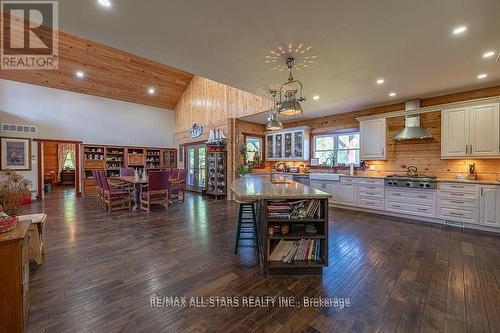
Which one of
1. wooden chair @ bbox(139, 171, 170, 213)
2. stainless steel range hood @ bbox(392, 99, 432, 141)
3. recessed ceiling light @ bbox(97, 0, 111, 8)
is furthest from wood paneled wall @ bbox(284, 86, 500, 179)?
recessed ceiling light @ bbox(97, 0, 111, 8)

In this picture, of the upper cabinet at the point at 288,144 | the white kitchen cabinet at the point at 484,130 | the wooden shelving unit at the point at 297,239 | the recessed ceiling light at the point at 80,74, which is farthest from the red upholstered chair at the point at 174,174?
the white kitchen cabinet at the point at 484,130

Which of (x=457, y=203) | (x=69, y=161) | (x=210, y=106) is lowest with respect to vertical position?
(x=457, y=203)

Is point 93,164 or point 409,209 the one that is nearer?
point 409,209

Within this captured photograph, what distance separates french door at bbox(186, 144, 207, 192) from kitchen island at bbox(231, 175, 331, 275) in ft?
19.8

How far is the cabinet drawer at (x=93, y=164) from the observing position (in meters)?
8.14

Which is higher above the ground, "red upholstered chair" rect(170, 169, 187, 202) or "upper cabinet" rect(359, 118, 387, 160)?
"upper cabinet" rect(359, 118, 387, 160)

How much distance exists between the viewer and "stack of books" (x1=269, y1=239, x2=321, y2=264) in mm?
2422

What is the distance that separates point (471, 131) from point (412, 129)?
2.99 ft

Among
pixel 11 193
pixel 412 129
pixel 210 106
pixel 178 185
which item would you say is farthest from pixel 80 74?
pixel 412 129

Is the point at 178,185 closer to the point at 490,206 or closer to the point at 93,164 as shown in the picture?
the point at 93,164

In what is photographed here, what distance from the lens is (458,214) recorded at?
3982mm

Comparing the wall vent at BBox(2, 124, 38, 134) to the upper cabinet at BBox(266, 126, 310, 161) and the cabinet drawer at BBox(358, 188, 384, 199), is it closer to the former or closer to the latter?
the upper cabinet at BBox(266, 126, 310, 161)

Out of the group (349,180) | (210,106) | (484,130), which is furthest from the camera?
(210,106)

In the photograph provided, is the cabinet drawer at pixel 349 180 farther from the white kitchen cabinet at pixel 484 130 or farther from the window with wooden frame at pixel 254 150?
the window with wooden frame at pixel 254 150
